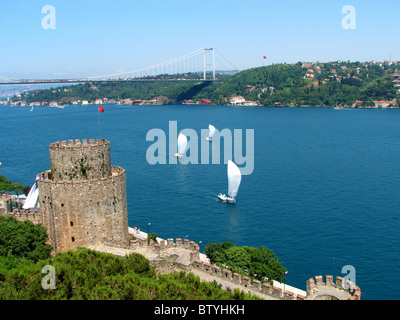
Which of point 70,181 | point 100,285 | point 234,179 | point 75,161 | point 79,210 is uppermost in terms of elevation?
point 75,161

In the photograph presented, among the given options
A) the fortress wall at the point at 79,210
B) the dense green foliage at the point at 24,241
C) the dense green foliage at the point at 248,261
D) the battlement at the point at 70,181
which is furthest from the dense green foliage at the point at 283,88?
the dense green foliage at the point at 24,241

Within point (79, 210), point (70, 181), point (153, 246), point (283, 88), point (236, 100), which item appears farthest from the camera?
point (283, 88)

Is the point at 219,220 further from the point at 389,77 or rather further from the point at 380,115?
the point at 389,77

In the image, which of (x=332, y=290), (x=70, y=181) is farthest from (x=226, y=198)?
(x=332, y=290)

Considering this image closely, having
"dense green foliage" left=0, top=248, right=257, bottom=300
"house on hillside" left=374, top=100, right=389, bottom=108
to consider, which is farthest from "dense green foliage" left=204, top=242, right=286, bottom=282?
"house on hillside" left=374, top=100, right=389, bottom=108

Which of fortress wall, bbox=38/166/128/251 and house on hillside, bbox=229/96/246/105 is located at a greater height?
house on hillside, bbox=229/96/246/105

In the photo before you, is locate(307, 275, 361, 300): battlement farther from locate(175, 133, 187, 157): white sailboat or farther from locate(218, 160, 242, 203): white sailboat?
locate(175, 133, 187, 157): white sailboat

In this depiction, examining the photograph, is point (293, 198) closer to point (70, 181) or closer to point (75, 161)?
point (75, 161)
